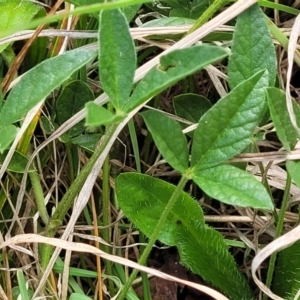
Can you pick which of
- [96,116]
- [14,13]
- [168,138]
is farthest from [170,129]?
[14,13]

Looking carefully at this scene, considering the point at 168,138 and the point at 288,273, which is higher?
the point at 168,138

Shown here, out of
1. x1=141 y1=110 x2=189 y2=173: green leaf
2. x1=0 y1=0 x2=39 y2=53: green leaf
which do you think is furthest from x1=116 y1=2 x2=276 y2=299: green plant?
x1=0 y1=0 x2=39 y2=53: green leaf

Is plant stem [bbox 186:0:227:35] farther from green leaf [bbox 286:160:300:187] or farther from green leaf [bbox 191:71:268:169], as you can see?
green leaf [bbox 286:160:300:187]

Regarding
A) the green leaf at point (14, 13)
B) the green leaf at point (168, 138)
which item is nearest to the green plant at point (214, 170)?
the green leaf at point (168, 138)

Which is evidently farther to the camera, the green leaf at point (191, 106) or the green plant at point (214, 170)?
the green leaf at point (191, 106)

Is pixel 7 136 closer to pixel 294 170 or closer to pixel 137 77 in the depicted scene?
pixel 137 77

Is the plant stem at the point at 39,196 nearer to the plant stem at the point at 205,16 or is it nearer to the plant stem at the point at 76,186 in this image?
the plant stem at the point at 76,186

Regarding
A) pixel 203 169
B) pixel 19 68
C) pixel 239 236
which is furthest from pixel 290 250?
pixel 19 68
